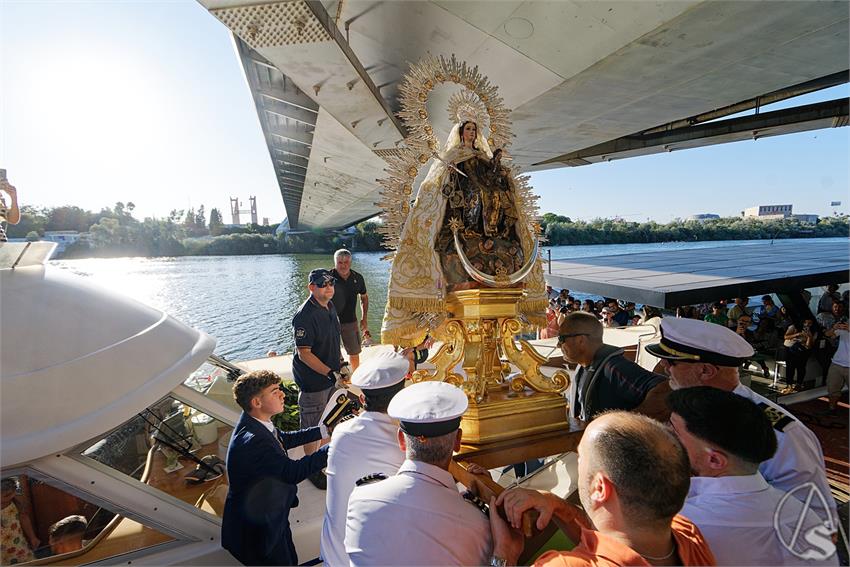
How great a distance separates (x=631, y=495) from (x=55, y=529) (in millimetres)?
2710

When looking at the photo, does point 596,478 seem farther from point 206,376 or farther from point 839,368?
point 839,368

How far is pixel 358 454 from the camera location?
6.40 ft

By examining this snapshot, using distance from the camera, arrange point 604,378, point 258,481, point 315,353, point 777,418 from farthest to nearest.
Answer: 1. point 315,353
2. point 604,378
3. point 258,481
4. point 777,418

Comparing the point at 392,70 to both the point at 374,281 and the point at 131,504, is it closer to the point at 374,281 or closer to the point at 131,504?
the point at 131,504

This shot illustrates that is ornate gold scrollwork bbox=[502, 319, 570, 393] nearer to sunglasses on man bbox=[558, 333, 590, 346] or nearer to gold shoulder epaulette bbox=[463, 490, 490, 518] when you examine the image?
sunglasses on man bbox=[558, 333, 590, 346]

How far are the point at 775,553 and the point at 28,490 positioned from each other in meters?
3.20

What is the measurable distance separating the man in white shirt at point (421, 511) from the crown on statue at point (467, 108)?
2.09 metres

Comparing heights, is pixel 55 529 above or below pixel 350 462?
below

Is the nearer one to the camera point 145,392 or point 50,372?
point 50,372

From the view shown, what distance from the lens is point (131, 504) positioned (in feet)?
6.89

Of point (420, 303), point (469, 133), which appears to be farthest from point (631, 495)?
point (469, 133)

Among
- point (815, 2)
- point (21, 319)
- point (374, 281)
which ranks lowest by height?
point (374, 281)

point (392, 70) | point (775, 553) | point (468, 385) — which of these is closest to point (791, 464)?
point (775, 553)

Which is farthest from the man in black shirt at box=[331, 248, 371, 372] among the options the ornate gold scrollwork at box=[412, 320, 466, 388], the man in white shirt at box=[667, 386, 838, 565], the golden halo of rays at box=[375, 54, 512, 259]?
the man in white shirt at box=[667, 386, 838, 565]
